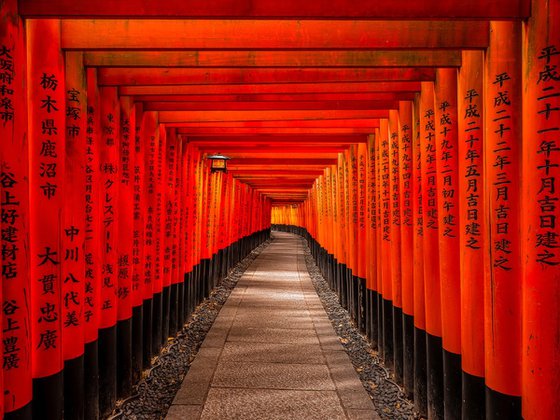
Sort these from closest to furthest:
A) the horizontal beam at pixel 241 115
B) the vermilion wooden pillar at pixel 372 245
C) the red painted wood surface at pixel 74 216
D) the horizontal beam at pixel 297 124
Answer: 1. the red painted wood surface at pixel 74 216
2. the horizontal beam at pixel 241 115
3. the horizontal beam at pixel 297 124
4. the vermilion wooden pillar at pixel 372 245

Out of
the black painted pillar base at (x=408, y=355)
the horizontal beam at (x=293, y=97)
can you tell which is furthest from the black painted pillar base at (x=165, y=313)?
the black painted pillar base at (x=408, y=355)

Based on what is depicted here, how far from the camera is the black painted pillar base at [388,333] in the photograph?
225 inches

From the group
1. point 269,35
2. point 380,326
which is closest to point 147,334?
point 380,326

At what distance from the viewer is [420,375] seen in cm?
444

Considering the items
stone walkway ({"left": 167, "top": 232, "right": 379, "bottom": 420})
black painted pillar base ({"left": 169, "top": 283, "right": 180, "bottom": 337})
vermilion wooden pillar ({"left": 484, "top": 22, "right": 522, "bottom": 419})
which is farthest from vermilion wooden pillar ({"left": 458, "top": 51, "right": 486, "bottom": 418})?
black painted pillar base ({"left": 169, "top": 283, "right": 180, "bottom": 337})

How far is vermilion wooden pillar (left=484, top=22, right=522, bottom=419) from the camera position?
2.77 metres

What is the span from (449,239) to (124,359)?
3.81m

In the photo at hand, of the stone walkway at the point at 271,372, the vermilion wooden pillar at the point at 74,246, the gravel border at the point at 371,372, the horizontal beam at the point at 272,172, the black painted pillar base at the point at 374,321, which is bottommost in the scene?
the gravel border at the point at 371,372

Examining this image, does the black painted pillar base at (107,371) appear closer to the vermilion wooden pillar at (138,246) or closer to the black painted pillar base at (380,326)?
the vermilion wooden pillar at (138,246)

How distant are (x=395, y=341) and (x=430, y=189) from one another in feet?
7.27

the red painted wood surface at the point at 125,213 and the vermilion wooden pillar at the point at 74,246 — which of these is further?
the red painted wood surface at the point at 125,213

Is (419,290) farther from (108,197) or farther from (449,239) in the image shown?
(108,197)

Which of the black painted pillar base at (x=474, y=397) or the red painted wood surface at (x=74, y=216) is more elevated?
the red painted wood surface at (x=74, y=216)

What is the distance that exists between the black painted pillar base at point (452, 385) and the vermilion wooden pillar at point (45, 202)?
323 centimetres
